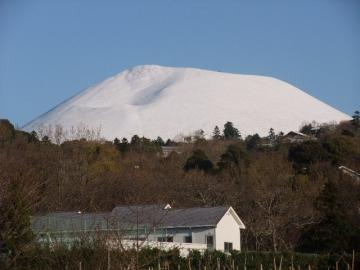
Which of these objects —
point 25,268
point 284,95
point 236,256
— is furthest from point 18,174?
point 284,95

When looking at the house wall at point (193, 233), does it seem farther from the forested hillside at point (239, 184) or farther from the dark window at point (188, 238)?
the forested hillside at point (239, 184)

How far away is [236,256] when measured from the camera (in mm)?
28938

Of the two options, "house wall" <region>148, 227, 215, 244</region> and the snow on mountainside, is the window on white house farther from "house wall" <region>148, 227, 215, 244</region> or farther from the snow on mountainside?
the snow on mountainside

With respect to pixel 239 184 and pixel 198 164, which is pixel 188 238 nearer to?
pixel 239 184

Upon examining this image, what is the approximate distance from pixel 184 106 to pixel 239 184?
353 feet

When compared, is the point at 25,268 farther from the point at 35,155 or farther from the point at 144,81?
the point at 144,81

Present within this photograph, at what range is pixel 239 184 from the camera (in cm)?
5450

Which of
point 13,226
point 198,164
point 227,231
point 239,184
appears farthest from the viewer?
point 198,164

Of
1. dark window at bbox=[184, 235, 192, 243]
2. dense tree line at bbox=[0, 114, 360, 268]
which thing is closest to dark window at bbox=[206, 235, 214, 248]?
dark window at bbox=[184, 235, 192, 243]

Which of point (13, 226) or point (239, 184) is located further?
point (239, 184)

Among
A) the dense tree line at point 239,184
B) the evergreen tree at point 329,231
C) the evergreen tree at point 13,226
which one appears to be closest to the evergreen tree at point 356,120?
the dense tree line at point 239,184

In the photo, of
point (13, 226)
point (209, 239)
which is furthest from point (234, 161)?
point (13, 226)

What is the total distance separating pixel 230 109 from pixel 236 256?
133 m

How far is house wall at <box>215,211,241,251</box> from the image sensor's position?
132ft
